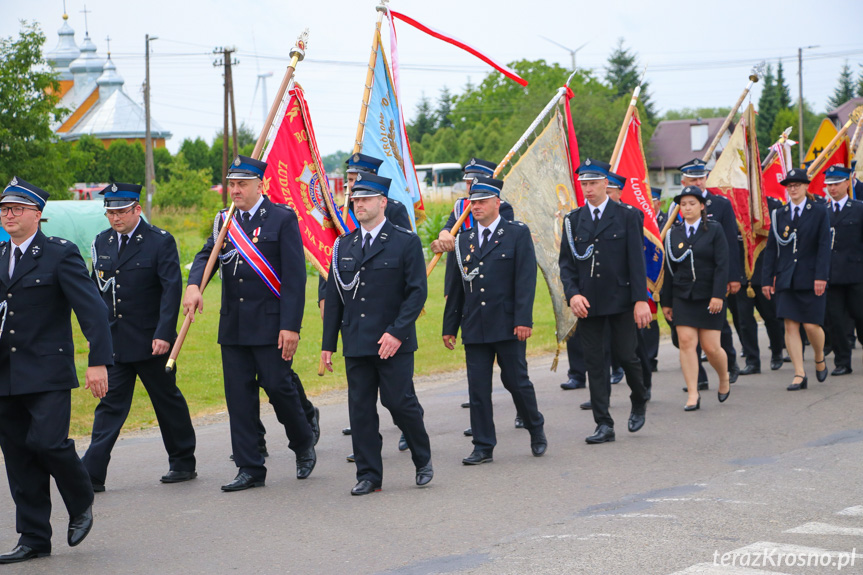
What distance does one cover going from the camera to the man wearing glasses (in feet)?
24.7

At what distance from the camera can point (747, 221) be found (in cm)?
1324

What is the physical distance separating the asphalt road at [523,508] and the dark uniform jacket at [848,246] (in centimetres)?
268

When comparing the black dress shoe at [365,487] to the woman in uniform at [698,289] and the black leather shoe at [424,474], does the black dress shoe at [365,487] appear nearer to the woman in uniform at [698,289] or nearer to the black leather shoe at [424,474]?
the black leather shoe at [424,474]

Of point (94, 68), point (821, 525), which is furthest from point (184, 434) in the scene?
point (94, 68)

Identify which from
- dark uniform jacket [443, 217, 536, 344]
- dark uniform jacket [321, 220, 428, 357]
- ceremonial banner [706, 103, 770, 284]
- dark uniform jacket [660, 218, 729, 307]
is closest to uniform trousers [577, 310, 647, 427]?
dark uniform jacket [443, 217, 536, 344]

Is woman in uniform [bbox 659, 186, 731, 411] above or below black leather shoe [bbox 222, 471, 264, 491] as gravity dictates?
above

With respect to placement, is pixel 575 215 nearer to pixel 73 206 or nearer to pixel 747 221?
pixel 747 221

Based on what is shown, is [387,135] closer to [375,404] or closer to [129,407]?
[375,404]

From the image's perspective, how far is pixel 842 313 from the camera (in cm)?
1227

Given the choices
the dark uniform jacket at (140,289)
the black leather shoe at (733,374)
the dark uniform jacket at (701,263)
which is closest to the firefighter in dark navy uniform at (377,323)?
the dark uniform jacket at (140,289)

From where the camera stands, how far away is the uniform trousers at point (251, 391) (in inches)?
294

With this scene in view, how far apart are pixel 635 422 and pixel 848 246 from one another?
4683 millimetres

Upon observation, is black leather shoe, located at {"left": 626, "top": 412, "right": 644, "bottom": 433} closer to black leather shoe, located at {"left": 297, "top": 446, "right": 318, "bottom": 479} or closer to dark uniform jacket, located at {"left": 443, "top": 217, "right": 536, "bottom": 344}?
dark uniform jacket, located at {"left": 443, "top": 217, "right": 536, "bottom": 344}

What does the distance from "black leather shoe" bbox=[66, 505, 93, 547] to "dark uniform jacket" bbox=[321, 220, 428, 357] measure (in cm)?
201
